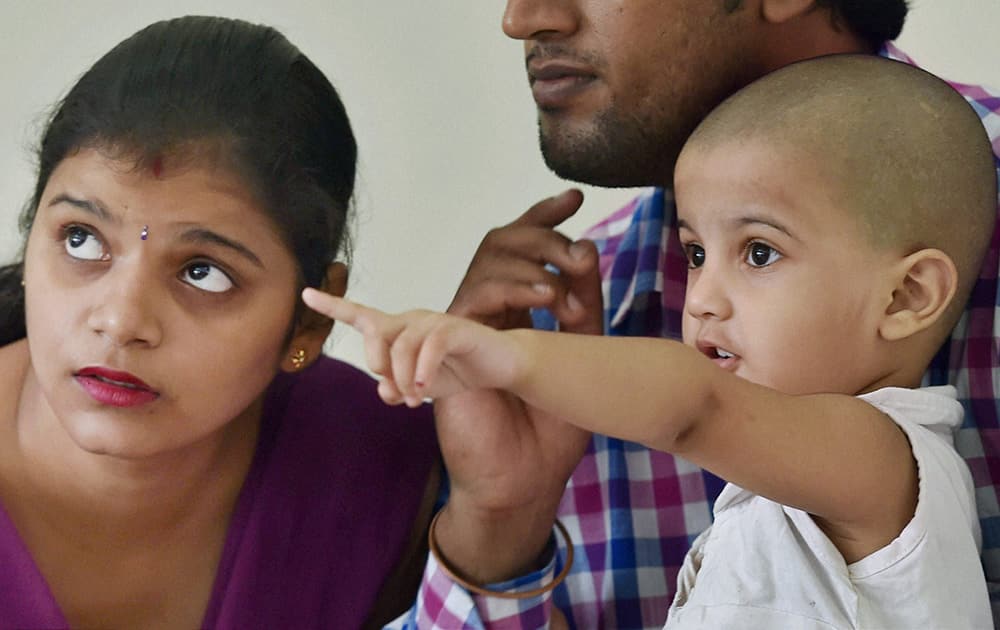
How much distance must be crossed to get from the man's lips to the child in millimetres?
238

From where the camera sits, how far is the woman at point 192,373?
1.02 meters

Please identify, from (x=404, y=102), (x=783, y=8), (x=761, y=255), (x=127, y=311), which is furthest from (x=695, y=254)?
(x=404, y=102)

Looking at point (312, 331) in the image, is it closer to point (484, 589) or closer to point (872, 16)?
point (484, 589)

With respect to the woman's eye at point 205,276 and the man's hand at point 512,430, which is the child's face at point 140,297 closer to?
the woman's eye at point 205,276

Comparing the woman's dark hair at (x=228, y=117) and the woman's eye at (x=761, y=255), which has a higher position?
the woman's dark hair at (x=228, y=117)

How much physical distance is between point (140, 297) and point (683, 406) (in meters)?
0.48

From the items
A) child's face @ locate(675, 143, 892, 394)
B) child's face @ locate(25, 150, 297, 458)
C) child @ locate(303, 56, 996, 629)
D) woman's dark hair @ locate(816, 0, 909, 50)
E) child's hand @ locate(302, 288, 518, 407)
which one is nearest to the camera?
child's hand @ locate(302, 288, 518, 407)

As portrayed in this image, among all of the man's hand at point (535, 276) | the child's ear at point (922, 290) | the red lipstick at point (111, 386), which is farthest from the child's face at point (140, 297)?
the child's ear at point (922, 290)

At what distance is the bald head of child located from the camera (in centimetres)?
90

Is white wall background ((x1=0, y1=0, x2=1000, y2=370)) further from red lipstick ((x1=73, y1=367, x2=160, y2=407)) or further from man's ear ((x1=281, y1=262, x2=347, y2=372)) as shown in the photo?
red lipstick ((x1=73, y1=367, x2=160, y2=407))

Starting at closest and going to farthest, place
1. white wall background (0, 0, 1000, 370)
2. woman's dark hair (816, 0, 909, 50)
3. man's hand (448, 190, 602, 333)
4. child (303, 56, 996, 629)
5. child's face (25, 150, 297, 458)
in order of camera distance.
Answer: child (303, 56, 996, 629) → child's face (25, 150, 297, 458) → man's hand (448, 190, 602, 333) → woman's dark hair (816, 0, 909, 50) → white wall background (0, 0, 1000, 370)

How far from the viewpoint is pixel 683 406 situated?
750 mm

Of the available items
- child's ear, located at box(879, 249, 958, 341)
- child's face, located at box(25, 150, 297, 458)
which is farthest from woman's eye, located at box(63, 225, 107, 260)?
child's ear, located at box(879, 249, 958, 341)

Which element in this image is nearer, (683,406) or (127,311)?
(683,406)
